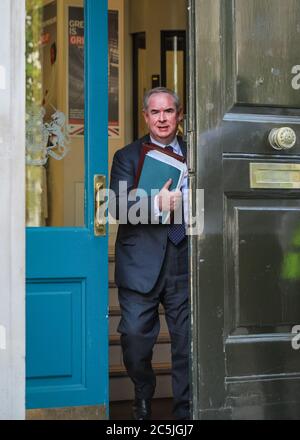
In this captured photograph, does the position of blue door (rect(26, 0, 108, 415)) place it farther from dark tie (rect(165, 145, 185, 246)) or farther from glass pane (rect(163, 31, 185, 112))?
glass pane (rect(163, 31, 185, 112))

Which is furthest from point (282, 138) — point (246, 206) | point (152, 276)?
point (152, 276)

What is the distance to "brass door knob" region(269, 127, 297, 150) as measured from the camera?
318cm

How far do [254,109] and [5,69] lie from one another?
1.06 meters

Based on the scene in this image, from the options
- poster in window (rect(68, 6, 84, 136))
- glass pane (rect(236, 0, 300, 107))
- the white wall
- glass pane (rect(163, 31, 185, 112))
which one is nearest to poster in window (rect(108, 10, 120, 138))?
glass pane (rect(163, 31, 185, 112))

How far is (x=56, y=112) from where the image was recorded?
4.00m

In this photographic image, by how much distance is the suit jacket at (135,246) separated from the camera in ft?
12.7

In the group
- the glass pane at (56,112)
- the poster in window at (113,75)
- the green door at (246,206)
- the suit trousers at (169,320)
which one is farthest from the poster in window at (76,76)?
the poster in window at (113,75)

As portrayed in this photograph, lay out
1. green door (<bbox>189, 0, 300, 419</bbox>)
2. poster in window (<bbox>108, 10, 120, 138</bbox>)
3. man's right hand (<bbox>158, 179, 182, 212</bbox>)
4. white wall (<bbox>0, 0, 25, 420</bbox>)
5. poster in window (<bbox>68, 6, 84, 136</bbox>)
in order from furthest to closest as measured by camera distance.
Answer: poster in window (<bbox>108, 10, 120, 138</bbox>) → poster in window (<bbox>68, 6, 84, 136</bbox>) → man's right hand (<bbox>158, 179, 182, 212</bbox>) → green door (<bbox>189, 0, 300, 419</bbox>) → white wall (<bbox>0, 0, 25, 420</bbox>)

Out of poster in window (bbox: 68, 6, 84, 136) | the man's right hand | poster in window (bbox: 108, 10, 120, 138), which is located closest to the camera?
the man's right hand

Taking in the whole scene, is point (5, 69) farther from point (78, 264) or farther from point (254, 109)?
point (78, 264)

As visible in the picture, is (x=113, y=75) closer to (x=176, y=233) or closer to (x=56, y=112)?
(x=56, y=112)

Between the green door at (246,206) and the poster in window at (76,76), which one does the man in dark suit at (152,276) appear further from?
the green door at (246,206)

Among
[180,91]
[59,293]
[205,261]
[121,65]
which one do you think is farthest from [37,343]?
[180,91]

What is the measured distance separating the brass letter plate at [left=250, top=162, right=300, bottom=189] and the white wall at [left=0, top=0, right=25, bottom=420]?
99 centimetres
